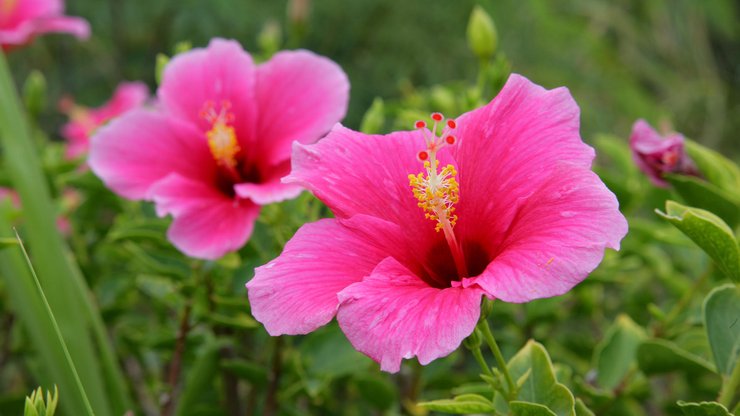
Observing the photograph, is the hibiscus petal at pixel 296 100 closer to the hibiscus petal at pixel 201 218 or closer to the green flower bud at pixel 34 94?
the hibiscus petal at pixel 201 218

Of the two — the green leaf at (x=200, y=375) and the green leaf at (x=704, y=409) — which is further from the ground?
the green leaf at (x=704, y=409)

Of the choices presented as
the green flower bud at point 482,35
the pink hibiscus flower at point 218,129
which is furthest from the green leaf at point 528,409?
the green flower bud at point 482,35

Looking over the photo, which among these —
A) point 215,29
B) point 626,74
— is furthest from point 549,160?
point 626,74

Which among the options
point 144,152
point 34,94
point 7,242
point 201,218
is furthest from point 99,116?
point 7,242

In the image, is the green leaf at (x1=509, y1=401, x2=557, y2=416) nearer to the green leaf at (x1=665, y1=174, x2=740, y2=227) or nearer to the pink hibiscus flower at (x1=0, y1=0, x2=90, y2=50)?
the green leaf at (x1=665, y1=174, x2=740, y2=227)

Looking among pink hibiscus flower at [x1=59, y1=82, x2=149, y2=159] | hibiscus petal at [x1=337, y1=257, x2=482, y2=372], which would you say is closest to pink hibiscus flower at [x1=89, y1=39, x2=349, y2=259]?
hibiscus petal at [x1=337, y1=257, x2=482, y2=372]
